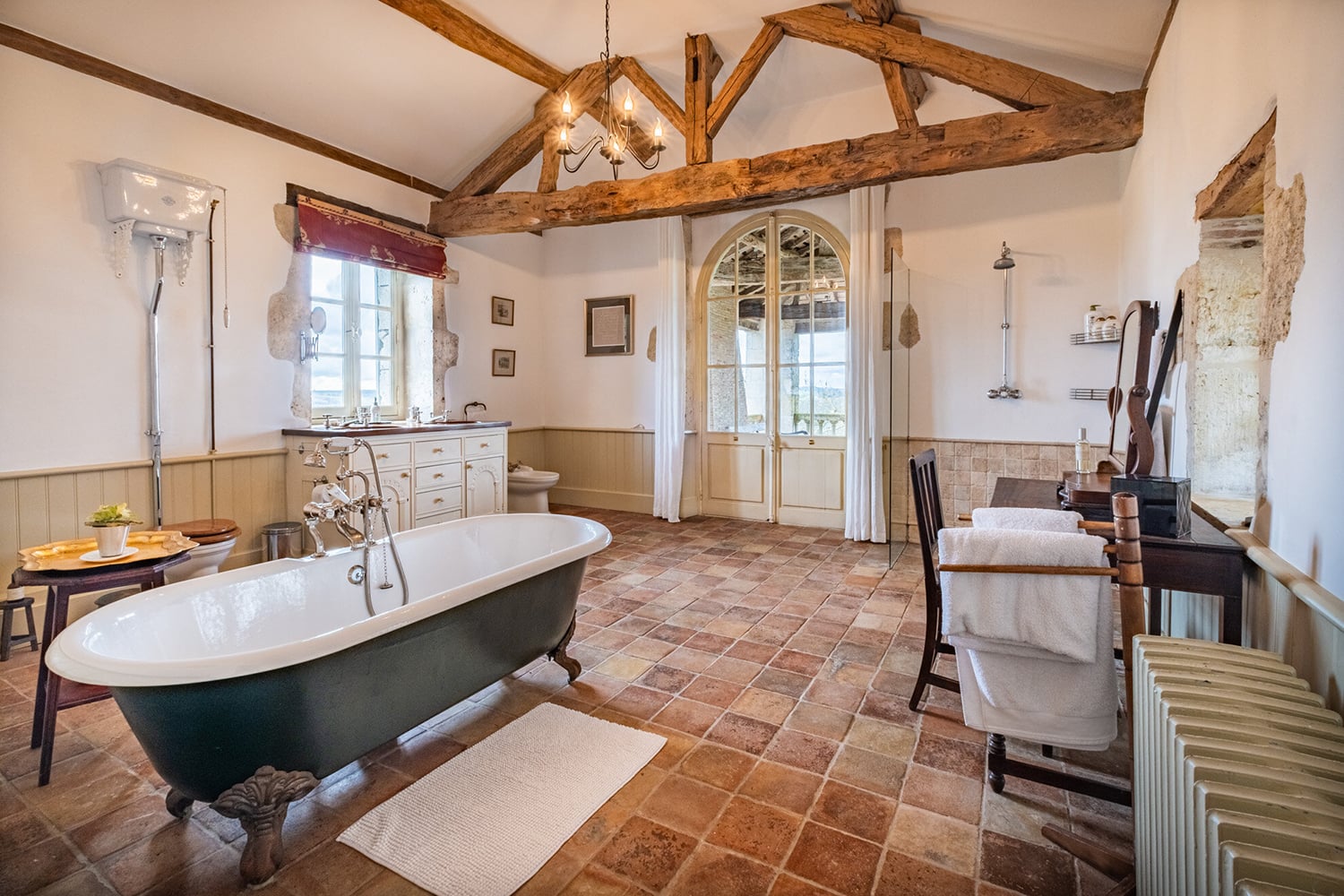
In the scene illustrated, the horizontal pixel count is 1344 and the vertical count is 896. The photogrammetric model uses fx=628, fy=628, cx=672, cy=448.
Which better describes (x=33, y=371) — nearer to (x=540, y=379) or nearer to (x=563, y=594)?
(x=563, y=594)

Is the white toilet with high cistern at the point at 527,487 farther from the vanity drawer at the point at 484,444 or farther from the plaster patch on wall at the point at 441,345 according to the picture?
the plaster patch on wall at the point at 441,345

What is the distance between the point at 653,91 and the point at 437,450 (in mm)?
3017

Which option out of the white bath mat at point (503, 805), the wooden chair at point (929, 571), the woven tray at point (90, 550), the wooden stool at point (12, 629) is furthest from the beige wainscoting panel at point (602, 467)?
the wooden stool at point (12, 629)

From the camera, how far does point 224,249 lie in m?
3.83

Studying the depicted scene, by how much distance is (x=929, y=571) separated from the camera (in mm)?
2246

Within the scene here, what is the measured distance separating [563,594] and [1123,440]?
122 inches

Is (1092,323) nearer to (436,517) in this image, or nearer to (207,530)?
(436,517)

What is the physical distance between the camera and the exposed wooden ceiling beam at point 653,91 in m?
4.41

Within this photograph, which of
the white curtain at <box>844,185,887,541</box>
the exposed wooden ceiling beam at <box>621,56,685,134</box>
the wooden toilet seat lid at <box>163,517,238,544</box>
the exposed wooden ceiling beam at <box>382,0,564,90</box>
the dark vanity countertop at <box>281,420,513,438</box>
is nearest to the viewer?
the wooden toilet seat lid at <box>163,517,238,544</box>

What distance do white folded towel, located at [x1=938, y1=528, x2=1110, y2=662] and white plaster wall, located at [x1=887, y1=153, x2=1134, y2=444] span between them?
3.18m

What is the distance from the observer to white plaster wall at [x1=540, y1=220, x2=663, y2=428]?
5.99m

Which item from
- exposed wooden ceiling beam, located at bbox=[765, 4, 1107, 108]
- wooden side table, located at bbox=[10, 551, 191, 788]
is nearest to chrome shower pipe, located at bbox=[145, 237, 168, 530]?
wooden side table, located at bbox=[10, 551, 191, 788]

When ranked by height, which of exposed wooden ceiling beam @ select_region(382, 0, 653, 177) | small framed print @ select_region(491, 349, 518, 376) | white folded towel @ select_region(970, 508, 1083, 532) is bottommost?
white folded towel @ select_region(970, 508, 1083, 532)

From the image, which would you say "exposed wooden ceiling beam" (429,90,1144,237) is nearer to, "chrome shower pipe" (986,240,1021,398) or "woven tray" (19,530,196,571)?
"chrome shower pipe" (986,240,1021,398)
